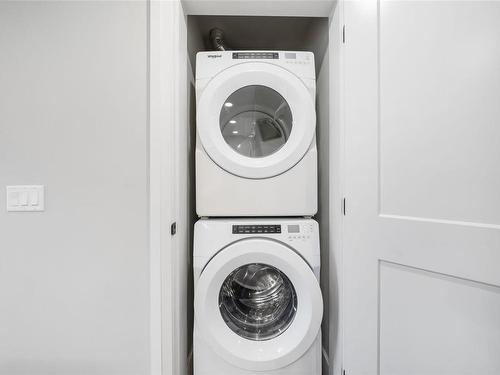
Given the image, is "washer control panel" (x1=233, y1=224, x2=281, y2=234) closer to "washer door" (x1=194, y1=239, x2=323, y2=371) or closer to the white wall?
"washer door" (x1=194, y1=239, x2=323, y2=371)

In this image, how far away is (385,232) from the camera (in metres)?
0.98

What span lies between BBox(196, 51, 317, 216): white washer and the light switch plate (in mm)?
640

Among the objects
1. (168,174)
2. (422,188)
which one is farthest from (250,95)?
(422,188)

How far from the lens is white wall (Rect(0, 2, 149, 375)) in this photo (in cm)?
105

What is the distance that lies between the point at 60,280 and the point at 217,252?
0.66 m

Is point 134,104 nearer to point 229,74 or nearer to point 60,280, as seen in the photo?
point 229,74

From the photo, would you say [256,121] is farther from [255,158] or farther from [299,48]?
[299,48]

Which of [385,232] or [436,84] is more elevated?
[436,84]

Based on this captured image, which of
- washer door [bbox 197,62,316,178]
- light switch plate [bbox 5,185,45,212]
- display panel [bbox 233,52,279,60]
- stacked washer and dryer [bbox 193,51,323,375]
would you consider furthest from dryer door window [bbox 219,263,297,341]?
display panel [bbox 233,52,279,60]

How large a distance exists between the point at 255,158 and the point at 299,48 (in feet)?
4.09

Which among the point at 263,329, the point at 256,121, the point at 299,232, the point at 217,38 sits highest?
the point at 217,38

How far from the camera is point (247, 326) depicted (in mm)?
1272

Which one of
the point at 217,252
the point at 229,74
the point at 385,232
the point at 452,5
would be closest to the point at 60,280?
the point at 217,252

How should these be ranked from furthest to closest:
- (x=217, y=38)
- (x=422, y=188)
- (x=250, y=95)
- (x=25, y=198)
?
(x=217, y=38) < (x=250, y=95) < (x=25, y=198) < (x=422, y=188)
